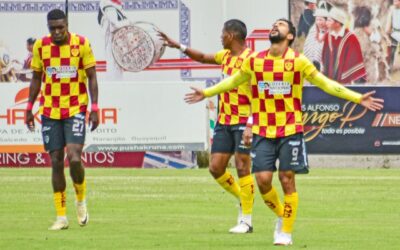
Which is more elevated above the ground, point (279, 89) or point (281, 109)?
point (279, 89)

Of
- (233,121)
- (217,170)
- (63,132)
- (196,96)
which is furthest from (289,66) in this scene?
(63,132)

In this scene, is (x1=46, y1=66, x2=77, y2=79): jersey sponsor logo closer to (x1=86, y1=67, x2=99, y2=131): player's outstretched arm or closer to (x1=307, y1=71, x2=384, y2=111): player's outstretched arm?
(x1=86, y1=67, x2=99, y2=131): player's outstretched arm

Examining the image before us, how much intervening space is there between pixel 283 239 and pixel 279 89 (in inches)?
57.0

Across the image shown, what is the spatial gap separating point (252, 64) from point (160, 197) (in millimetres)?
8103

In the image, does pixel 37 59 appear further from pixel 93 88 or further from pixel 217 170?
pixel 217 170

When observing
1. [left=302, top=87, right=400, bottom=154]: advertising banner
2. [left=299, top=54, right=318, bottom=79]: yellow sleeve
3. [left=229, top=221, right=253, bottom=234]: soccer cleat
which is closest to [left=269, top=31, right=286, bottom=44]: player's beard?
[left=299, top=54, right=318, bottom=79]: yellow sleeve

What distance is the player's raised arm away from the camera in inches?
589

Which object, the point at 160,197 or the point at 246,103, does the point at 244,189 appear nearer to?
the point at 246,103

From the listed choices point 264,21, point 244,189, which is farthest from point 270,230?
point 264,21

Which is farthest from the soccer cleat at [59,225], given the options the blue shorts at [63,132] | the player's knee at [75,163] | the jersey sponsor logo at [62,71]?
the jersey sponsor logo at [62,71]

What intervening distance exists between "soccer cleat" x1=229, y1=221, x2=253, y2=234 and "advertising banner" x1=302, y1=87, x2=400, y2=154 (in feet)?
59.3

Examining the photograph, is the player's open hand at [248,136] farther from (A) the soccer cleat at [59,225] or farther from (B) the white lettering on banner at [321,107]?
(B) the white lettering on banner at [321,107]

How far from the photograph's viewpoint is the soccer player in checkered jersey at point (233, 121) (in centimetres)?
1684

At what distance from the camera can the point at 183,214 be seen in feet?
63.0
